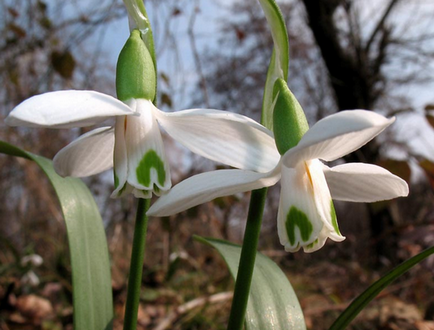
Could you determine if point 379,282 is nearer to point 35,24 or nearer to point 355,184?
point 355,184

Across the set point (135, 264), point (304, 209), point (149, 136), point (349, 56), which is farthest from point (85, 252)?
point (349, 56)

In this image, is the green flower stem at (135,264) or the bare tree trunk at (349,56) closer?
the green flower stem at (135,264)

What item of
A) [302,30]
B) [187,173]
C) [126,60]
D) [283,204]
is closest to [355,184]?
[283,204]

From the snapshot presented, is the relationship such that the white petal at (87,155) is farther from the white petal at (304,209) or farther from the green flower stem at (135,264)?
the white petal at (304,209)

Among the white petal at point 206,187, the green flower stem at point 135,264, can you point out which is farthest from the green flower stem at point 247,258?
the green flower stem at point 135,264

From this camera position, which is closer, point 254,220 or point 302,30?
point 254,220

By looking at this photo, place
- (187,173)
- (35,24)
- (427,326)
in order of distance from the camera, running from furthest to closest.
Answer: (35,24) → (187,173) → (427,326)
